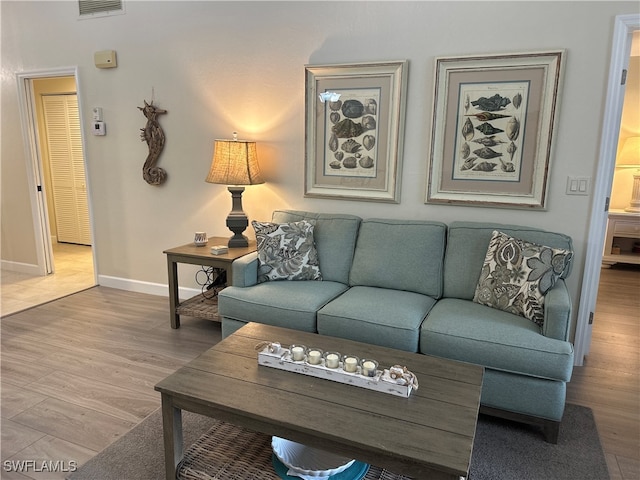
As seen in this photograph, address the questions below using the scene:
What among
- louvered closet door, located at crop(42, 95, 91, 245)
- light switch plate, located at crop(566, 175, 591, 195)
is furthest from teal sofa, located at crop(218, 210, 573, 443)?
louvered closet door, located at crop(42, 95, 91, 245)

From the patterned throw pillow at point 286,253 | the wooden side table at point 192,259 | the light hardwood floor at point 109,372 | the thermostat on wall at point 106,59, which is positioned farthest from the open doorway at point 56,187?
the patterned throw pillow at point 286,253

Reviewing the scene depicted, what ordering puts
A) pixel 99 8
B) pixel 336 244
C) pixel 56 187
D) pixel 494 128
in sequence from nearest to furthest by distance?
pixel 494 128
pixel 336 244
pixel 99 8
pixel 56 187

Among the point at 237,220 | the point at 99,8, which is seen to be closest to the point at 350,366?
the point at 237,220

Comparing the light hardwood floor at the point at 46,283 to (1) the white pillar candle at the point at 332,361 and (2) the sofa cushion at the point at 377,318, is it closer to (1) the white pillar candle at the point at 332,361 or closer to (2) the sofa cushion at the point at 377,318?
(2) the sofa cushion at the point at 377,318

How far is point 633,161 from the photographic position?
16.1 feet

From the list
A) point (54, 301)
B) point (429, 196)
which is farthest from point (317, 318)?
point (54, 301)

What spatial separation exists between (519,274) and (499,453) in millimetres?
903

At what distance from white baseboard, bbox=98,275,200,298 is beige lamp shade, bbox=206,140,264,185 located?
122cm

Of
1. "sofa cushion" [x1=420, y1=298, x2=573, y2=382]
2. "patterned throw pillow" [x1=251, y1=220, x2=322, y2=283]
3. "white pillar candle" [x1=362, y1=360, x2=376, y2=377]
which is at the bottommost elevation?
"sofa cushion" [x1=420, y1=298, x2=573, y2=382]

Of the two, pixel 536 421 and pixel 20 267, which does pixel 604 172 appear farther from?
pixel 20 267

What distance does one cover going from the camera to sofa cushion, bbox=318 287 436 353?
2.23 meters

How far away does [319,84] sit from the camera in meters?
3.13

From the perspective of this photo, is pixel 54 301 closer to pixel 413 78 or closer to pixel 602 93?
pixel 413 78

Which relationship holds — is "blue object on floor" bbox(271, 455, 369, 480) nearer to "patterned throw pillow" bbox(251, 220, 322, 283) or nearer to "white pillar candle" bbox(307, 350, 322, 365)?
"white pillar candle" bbox(307, 350, 322, 365)
